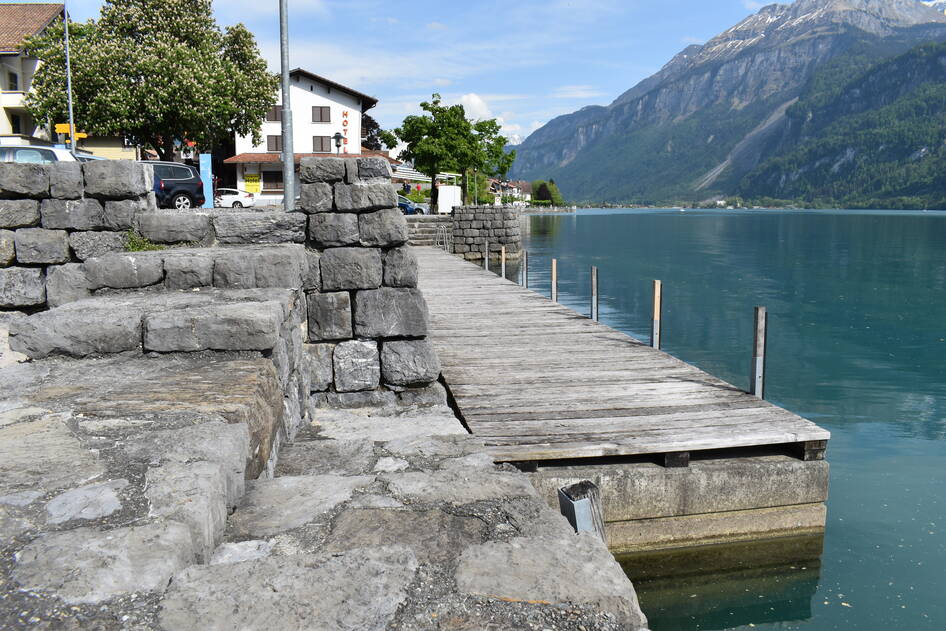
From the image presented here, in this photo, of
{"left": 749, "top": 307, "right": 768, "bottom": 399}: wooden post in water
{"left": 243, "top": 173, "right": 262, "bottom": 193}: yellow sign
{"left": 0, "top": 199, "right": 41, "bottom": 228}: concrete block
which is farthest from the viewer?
{"left": 243, "top": 173, "right": 262, "bottom": 193}: yellow sign

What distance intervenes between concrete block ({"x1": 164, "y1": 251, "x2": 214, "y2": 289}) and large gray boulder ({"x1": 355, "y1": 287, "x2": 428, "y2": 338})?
121 centimetres

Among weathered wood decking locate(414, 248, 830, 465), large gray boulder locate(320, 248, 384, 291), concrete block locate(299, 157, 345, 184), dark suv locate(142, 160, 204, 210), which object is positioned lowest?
weathered wood decking locate(414, 248, 830, 465)

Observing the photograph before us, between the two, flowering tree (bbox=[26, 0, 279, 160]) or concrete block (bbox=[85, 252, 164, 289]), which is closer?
concrete block (bbox=[85, 252, 164, 289])

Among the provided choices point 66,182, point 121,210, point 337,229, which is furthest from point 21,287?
point 337,229

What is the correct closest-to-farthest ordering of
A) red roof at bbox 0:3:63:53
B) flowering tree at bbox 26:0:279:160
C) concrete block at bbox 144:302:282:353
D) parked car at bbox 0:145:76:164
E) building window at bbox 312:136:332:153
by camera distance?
concrete block at bbox 144:302:282:353
parked car at bbox 0:145:76:164
flowering tree at bbox 26:0:279:160
red roof at bbox 0:3:63:53
building window at bbox 312:136:332:153

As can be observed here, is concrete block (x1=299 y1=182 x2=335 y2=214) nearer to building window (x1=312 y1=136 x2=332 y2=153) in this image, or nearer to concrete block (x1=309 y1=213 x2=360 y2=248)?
concrete block (x1=309 y1=213 x2=360 y2=248)

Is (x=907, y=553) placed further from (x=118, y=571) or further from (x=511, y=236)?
(x=511, y=236)

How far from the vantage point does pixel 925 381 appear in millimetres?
14375

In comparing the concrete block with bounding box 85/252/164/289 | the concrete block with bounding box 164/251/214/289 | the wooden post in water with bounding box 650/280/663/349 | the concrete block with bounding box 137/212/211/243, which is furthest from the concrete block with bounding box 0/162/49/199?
the wooden post in water with bounding box 650/280/663/349

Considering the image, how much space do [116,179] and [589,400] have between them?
5499 mm

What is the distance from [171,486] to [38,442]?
70cm

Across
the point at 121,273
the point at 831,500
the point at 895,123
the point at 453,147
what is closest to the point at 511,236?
the point at 453,147

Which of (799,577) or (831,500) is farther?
(831,500)

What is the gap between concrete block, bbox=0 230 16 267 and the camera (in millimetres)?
8281
